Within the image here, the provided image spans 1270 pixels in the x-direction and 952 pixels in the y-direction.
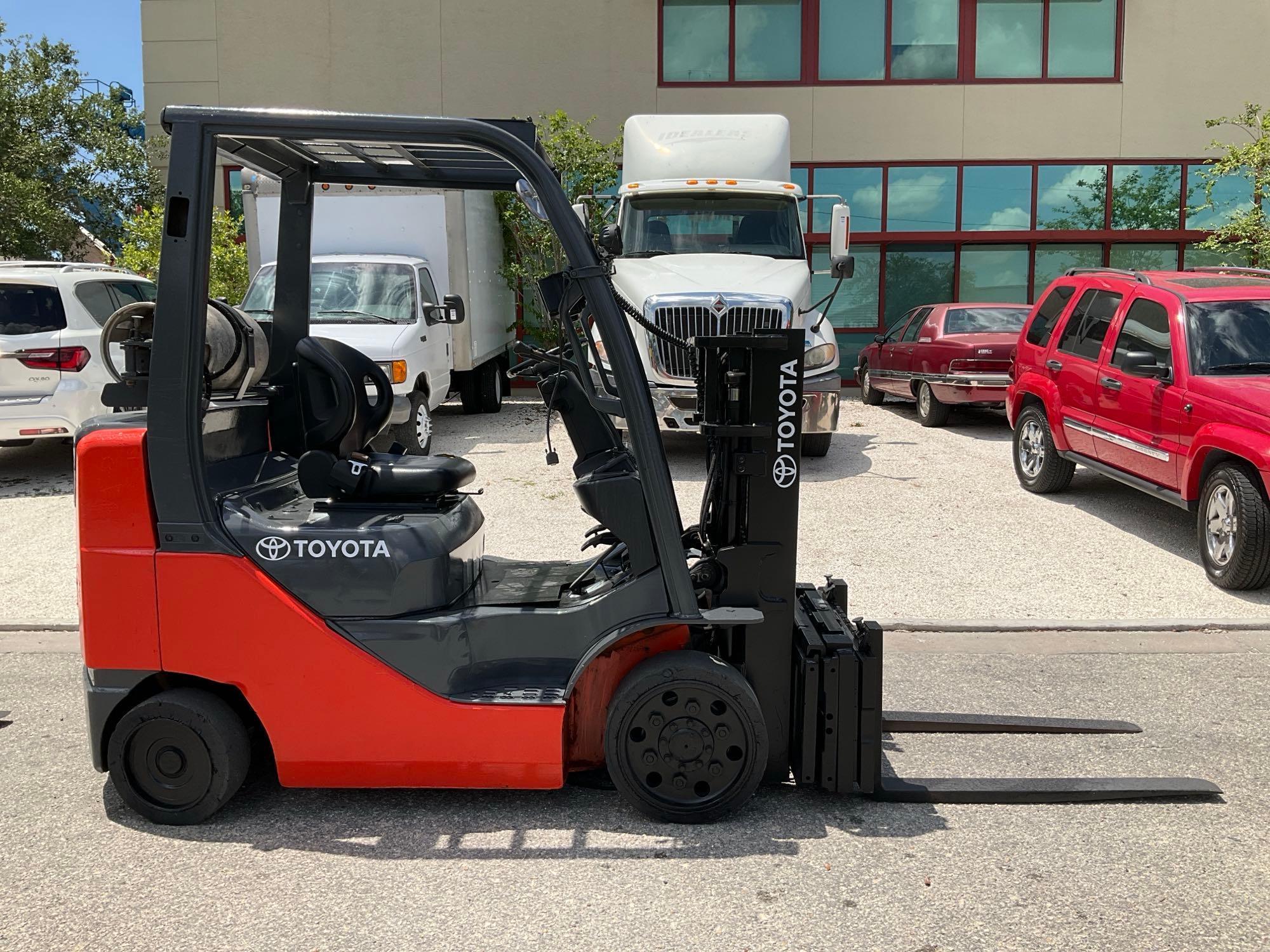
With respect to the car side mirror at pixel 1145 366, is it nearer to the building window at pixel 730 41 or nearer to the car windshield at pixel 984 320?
the car windshield at pixel 984 320

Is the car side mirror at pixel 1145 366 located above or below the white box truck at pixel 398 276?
below

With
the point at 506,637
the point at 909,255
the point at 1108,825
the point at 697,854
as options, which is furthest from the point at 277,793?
the point at 909,255

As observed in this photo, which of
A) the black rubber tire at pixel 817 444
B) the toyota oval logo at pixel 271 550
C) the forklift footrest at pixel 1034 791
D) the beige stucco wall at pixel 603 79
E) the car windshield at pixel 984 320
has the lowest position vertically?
the forklift footrest at pixel 1034 791

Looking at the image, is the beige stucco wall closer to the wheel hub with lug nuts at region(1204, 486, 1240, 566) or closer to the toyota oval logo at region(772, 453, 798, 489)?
the wheel hub with lug nuts at region(1204, 486, 1240, 566)

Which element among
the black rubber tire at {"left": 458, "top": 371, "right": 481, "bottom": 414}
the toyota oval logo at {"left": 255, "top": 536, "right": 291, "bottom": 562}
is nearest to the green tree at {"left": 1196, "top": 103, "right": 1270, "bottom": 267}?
the black rubber tire at {"left": 458, "top": 371, "right": 481, "bottom": 414}

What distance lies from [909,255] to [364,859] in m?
17.9

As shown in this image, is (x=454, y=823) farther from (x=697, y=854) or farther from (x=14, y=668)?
(x=14, y=668)

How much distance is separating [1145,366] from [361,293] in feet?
27.4

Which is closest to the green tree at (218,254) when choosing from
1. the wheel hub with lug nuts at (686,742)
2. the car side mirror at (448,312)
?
the car side mirror at (448,312)

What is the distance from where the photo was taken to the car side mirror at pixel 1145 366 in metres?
8.14

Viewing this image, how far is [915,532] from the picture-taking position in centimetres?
909

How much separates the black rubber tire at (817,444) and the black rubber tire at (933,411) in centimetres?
318

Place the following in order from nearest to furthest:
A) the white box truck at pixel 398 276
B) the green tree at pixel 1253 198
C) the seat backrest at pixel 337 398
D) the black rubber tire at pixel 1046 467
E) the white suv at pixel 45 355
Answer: the seat backrest at pixel 337 398 → the black rubber tire at pixel 1046 467 → the white suv at pixel 45 355 → the white box truck at pixel 398 276 → the green tree at pixel 1253 198

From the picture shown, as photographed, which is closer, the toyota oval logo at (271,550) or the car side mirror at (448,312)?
the toyota oval logo at (271,550)
